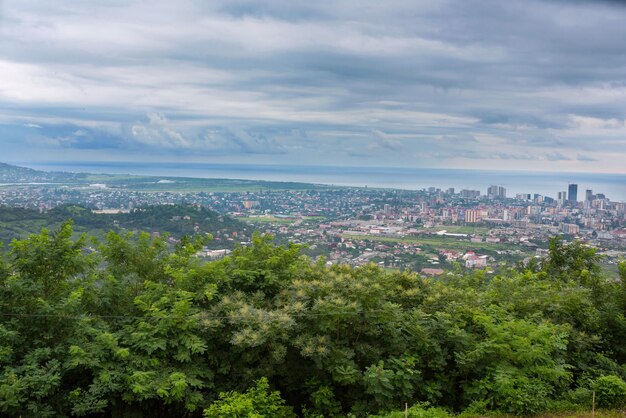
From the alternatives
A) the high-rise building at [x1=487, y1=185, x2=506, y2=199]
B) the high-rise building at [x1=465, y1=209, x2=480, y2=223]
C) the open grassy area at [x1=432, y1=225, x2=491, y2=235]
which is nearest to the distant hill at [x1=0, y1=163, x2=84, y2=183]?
the open grassy area at [x1=432, y1=225, x2=491, y2=235]

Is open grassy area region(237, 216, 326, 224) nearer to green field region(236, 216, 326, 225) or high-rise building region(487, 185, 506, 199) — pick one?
green field region(236, 216, 326, 225)

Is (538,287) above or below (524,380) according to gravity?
above

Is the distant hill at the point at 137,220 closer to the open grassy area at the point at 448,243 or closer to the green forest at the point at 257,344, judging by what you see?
the open grassy area at the point at 448,243

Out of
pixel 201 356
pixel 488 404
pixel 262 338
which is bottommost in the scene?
pixel 488 404

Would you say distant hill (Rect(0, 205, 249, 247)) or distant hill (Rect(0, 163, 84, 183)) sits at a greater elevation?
distant hill (Rect(0, 163, 84, 183))

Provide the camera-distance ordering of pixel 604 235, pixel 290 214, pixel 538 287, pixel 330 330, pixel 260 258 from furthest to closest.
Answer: pixel 290 214 < pixel 604 235 < pixel 538 287 < pixel 260 258 < pixel 330 330

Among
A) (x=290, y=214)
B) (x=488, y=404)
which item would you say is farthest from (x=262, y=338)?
(x=290, y=214)

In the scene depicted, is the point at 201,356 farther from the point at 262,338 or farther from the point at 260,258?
the point at 260,258
